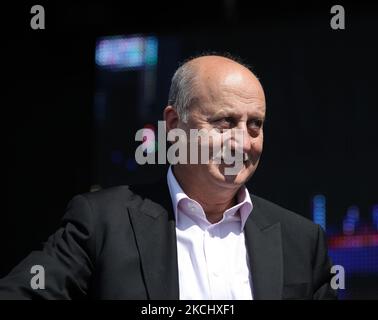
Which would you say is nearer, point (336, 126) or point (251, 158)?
point (251, 158)

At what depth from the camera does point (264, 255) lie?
8.03 feet

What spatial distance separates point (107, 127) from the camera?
4023mm

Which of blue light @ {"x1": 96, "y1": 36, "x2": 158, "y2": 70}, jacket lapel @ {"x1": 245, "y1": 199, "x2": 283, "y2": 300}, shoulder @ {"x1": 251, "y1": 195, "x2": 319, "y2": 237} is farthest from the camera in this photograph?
blue light @ {"x1": 96, "y1": 36, "x2": 158, "y2": 70}

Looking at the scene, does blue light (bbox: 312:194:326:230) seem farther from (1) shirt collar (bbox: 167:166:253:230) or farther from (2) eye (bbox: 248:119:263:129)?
(2) eye (bbox: 248:119:263:129)

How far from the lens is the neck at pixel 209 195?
99.4 inches

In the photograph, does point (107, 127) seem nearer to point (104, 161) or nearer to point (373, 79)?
point (104, 161)

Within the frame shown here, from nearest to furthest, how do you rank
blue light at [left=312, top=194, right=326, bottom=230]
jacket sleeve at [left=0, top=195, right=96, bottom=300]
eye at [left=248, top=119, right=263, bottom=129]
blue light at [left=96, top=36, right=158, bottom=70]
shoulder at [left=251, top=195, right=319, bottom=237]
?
jacket sleeve at [left=0, top=195, right=96, bottom=300], eye at [left=248, top=119, right=263, bottom=129], shoulder at [left=251, top=195, right=319, bottom=237], blue light at [left=312, top=194, right=326, bottom=230], blue light at [left=96, top=36, right=158, bottom=70]

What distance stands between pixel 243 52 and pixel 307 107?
1.36 ft

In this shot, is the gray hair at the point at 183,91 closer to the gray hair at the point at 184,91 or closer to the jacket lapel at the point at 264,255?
the gray hair at the point at 184,91

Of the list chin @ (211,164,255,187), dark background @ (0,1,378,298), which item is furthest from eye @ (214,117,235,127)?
dark background @ (0,1,378,298)

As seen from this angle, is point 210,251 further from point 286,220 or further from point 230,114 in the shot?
point 230,114

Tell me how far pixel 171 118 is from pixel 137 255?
537 millimetres

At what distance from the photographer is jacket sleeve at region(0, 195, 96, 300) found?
2.23 metres

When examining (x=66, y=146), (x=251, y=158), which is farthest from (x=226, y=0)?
(x=251, y=158)
